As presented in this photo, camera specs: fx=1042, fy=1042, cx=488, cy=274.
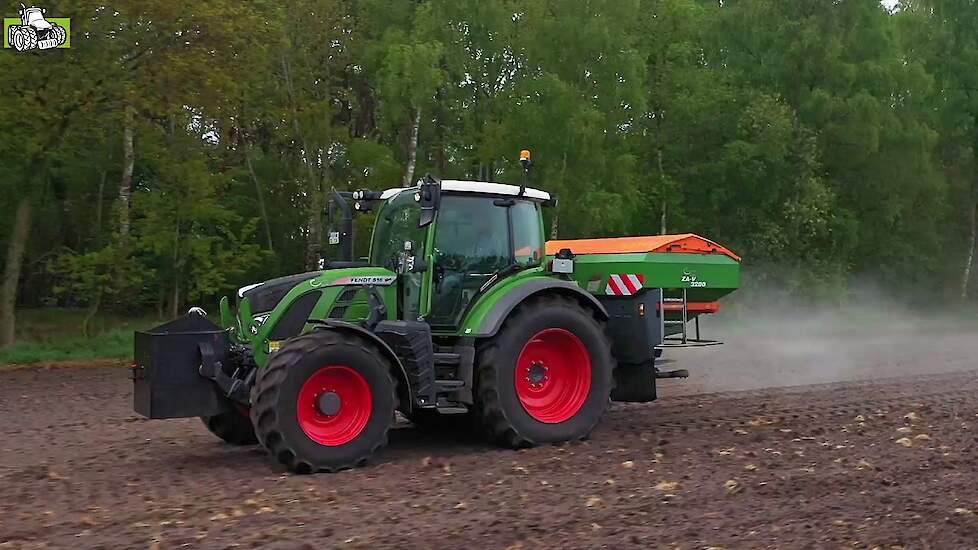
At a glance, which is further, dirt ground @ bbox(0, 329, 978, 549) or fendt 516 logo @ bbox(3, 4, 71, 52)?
fendt 516 logo @ bbox(3, 4, 71, 52)

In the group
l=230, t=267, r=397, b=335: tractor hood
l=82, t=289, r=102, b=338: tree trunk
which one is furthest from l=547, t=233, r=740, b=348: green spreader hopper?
l=82, t=289, r=102, b=338: tree trunk

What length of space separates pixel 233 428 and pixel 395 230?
85.0 inches

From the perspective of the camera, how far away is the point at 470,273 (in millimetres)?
8828

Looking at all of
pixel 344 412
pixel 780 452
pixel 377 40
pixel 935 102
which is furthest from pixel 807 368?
pixel 935 102

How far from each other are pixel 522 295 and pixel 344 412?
182cm

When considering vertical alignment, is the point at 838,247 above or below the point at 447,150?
below

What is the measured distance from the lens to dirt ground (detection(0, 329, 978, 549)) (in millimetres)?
5879

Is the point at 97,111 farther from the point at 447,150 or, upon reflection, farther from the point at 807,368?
the point at 807,368

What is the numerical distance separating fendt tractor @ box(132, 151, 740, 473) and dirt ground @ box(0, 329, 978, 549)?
1.19ft

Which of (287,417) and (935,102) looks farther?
(935,102)

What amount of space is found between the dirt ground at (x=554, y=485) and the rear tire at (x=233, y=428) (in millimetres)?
189

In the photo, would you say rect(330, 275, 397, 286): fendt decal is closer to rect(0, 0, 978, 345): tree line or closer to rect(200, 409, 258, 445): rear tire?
rect(200, 409, 258, 445): rear tire

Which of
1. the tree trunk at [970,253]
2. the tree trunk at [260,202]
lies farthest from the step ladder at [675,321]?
the tree trunk at [970,253]

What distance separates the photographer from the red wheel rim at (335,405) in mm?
7616
